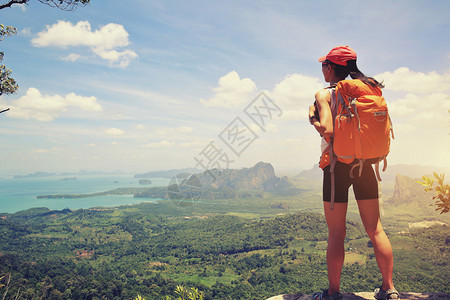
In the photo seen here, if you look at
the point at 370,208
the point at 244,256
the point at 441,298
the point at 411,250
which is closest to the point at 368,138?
the point at 370,208

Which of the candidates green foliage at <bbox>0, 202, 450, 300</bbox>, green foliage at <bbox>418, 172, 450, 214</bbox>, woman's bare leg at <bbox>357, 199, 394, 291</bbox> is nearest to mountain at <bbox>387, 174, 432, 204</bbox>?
green foliage at <bbox>0, 202, 450, 300</bbox>

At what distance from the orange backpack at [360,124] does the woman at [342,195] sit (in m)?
0.11

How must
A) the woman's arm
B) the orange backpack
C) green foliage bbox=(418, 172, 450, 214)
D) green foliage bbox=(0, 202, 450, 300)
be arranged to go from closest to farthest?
the orange backpack
the woman's arm
green foliage bbox=(418, 172, 450, 214)
green foliage bbox=(0, 202, 450, 300)

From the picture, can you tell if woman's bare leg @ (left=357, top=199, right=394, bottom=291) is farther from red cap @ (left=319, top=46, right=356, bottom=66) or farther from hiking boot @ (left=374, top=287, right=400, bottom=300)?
red cap @ (left=319, top=46, right=356, bottom=66)

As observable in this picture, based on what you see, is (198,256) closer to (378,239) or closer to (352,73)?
(378,239)

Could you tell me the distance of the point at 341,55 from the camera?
2.42m

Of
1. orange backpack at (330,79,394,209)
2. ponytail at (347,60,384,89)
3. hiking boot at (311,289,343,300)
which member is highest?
ponytail at (347,60,384,89)

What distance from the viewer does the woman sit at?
2.35m

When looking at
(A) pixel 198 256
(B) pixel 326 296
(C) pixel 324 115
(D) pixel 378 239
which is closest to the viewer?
(C) pixel 324 115

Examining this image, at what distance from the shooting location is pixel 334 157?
235cm

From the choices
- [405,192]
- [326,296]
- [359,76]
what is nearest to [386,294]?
[326,296]

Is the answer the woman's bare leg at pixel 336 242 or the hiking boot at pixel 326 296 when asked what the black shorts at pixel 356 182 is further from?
the hiking boot at pixel 326 296

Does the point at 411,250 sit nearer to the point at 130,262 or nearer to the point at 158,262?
the point at 158,262

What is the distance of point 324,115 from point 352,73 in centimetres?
54
